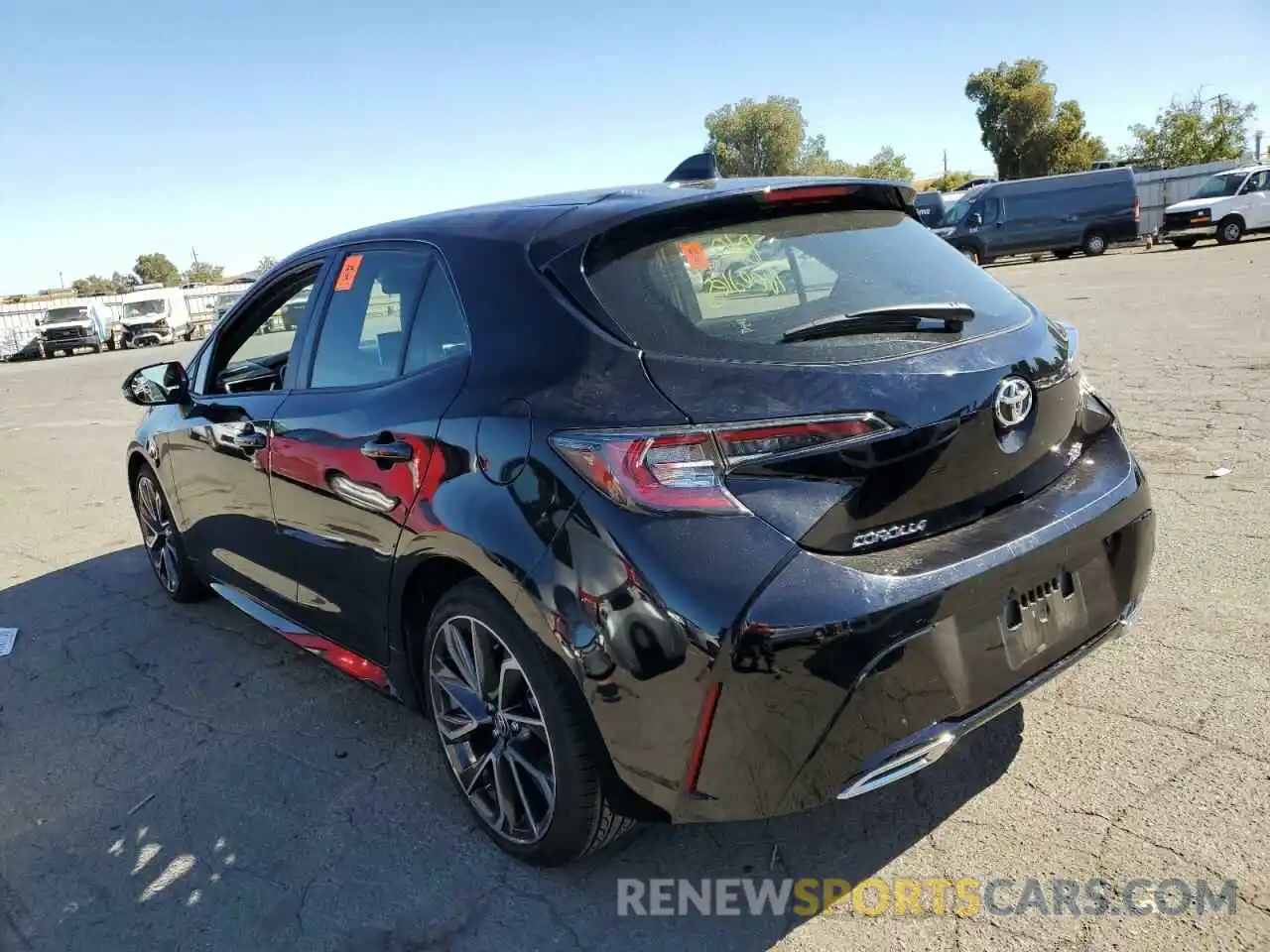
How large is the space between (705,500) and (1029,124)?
68.7m

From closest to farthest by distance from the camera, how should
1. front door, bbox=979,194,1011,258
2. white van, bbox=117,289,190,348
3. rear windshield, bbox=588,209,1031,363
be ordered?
rear windshield, bbox=588,209,1031,363 → front door, bbox=979,194,1011,258 → white van, bbox=117,289,190,348

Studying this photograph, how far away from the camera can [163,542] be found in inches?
198

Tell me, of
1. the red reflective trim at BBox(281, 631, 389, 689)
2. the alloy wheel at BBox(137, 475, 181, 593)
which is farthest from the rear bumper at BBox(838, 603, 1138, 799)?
the alloy wheel at BBox(137, 475, 181, 593)

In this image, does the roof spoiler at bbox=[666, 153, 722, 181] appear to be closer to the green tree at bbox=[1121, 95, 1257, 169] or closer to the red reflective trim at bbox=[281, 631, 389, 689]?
the red reflective trim at bbox=[281, 631, 389, 689]

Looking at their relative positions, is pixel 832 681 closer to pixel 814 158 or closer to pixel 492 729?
pixel 492 729

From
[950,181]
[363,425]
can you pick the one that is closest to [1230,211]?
[363,425]

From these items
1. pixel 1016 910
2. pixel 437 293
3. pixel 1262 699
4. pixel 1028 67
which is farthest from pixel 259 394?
pixel 1028 67

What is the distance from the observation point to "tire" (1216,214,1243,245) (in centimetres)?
2519

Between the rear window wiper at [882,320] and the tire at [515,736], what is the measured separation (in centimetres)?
99

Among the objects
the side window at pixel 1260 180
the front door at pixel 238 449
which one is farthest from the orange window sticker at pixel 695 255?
the side window at pixel 1260 180

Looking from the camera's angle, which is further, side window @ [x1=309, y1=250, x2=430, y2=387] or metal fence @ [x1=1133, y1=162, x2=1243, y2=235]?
metal fence @ [x1=1133, y1=162, x2=1243, y2=235]

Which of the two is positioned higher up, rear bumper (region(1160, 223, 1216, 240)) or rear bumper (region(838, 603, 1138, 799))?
rear bumper (region(1160, 223, 1216, 240))

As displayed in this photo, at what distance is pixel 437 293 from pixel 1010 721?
219 centimetres

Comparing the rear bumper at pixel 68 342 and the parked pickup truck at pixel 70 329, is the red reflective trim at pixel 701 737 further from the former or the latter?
the rear bumper at pixel 68 342
